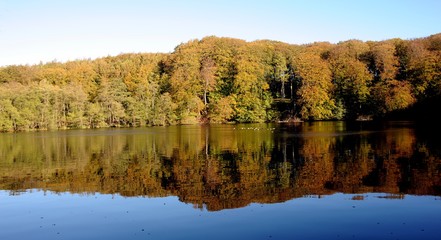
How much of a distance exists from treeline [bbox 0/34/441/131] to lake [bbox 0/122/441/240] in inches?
2069

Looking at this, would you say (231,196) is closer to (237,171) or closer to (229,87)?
(237,171)

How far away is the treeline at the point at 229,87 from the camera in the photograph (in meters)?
76.7

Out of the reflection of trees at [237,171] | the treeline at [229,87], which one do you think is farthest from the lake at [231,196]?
the treeline at [229,87]

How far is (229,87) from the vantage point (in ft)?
290

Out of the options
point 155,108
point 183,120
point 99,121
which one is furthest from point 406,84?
point 99,121

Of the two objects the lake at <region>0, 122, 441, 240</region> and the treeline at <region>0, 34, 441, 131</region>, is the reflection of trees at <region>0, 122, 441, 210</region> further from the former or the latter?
the treeline at <region>0, 34, 441, 131</region>

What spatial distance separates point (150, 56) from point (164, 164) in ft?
265

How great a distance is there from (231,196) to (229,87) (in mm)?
73185

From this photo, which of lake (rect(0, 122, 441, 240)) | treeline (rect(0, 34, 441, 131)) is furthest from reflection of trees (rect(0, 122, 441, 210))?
treeline (rect(0, 34, 441, 131))

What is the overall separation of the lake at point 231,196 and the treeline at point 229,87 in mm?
52546

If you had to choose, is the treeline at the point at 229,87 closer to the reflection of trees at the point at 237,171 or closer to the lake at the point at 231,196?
the reflection of trees at the point at 237,171

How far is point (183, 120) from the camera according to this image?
82.6 metres

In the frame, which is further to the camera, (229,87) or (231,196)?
(229,87)

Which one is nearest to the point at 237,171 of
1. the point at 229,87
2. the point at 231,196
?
the point at 231,196
